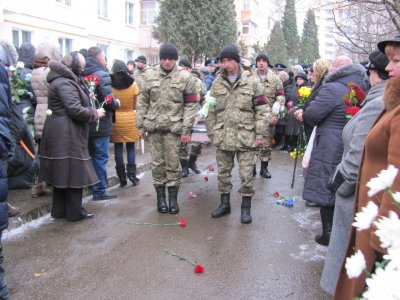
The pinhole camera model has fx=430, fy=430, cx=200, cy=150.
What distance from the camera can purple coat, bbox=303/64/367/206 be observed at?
14.4 feet

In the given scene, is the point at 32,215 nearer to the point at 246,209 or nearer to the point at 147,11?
the point at 246,209

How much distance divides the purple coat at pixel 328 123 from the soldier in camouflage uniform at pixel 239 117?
2.87 feet

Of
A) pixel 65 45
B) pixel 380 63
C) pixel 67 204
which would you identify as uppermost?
pixel 65 45

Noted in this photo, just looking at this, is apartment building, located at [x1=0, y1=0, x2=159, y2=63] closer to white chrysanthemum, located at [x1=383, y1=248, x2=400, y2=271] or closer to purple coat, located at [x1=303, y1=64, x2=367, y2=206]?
purple coat, located at [x1=303, y1=64, x2=367, y2=206]

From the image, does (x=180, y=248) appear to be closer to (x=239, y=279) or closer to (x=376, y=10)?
(x=239, y=279)

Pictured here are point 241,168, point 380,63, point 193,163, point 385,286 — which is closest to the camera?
point 385,286

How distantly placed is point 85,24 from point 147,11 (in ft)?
28.5

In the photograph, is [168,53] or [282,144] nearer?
[168,53]

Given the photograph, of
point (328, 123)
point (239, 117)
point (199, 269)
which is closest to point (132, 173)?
point (239, 117)

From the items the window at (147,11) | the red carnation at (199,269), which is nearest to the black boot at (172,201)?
the red carnation at (199,269)

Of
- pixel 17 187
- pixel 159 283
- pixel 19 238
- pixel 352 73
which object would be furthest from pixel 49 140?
pixel 352 73

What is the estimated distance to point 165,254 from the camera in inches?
174

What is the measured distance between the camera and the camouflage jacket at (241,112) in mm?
5254

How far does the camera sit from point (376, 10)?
232 inches
